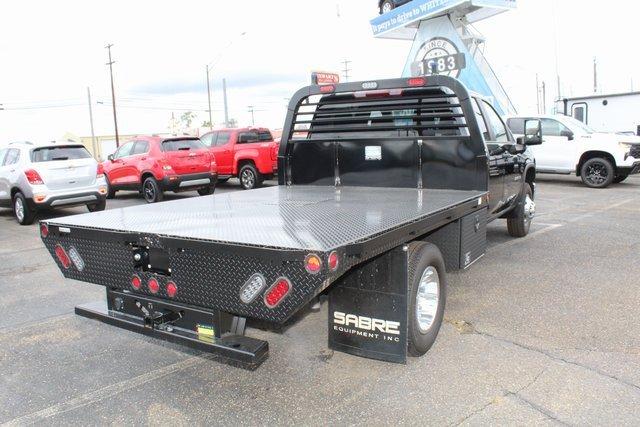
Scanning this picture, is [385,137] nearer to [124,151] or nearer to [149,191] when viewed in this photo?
[149,191]

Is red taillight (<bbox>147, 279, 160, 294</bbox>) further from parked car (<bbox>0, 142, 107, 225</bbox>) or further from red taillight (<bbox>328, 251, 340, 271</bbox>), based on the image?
parked car (<bbox>0, 142, 107, 225</bbox>)

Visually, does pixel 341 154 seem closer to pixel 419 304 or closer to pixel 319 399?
pixel 419 304

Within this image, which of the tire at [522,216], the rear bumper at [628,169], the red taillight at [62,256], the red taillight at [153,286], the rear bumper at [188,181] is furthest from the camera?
the rear bumper at [628,169]

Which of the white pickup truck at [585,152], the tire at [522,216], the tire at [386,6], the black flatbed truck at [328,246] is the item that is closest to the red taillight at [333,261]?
the black flatbed truck at [328,246]

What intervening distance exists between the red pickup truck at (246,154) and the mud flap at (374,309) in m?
12.3

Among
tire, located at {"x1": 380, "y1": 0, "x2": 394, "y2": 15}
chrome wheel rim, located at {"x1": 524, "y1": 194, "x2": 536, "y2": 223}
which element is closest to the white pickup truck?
chrome wheel rim, located at {"x1": 524, "y1": 194, "x2": 536, "y2": 223}

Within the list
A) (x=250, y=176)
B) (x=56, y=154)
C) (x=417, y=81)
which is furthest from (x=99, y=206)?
(x=417, y=81)

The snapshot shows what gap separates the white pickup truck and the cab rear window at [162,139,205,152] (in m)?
8.47

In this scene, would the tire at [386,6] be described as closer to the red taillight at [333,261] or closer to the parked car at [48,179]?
the parked car at [48,179]

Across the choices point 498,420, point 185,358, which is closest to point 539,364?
point 498,420

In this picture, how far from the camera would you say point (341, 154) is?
19.3 ft

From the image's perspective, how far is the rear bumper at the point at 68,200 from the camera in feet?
34.1

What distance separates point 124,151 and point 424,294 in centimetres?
1271

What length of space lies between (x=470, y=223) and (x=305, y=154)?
228 cm
